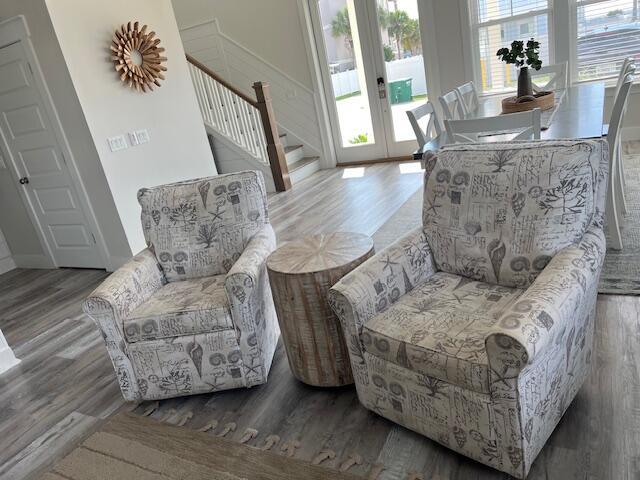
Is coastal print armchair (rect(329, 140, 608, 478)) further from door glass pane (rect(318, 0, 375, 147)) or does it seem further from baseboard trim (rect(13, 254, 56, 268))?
door glass pane (rect(318, 0, 375, 147))

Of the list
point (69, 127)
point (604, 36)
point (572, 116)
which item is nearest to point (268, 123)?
point (69, 127)

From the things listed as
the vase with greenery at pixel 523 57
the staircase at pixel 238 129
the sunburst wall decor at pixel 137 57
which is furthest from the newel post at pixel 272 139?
the vase with greenery at pixel 523 57

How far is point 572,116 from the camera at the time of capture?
9.52 feet

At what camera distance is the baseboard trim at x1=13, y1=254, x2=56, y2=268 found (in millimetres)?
4664

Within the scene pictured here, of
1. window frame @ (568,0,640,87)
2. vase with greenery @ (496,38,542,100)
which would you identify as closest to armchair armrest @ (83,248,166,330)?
vase with greenery @ (496,38,542,100)

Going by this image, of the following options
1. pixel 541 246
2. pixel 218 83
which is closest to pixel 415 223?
pixel 541 246

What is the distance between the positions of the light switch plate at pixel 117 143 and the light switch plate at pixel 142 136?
0.43 ft

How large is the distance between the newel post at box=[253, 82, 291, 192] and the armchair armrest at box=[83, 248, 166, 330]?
11.7ft

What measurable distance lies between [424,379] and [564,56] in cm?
500

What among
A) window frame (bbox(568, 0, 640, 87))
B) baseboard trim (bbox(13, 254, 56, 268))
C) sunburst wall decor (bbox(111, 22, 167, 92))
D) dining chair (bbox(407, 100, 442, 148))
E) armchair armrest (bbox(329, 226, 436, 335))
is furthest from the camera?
window frame (bbox(568, 0, 640, 87))

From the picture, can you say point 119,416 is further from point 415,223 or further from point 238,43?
point 238,43

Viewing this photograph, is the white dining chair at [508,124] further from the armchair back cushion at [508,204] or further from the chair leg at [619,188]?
the chair leg at [619,188]

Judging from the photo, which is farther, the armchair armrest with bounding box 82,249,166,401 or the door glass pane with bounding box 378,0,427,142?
the door glass pane with bounding box 378,0,427,142

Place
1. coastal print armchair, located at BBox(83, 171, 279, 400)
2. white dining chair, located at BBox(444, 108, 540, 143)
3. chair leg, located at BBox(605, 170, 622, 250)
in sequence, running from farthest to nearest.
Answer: chair leg, located at BBox(605, 170, 622, 250), white dining chair, located at BBox(444, 108, 540, 143), coastal print armchair, located at BBox(83, 171, 279, 400)
